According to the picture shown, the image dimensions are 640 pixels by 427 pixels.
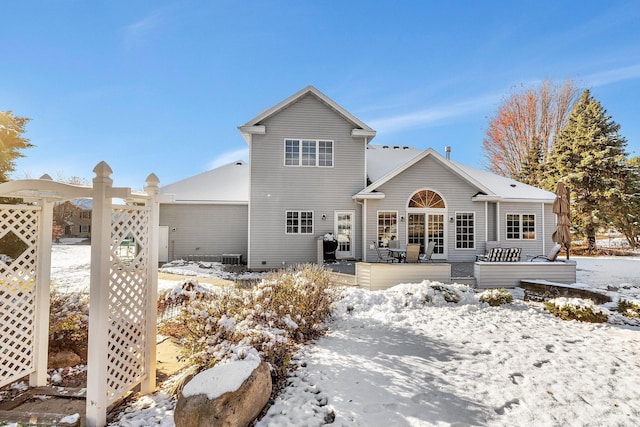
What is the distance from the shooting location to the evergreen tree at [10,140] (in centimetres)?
1505

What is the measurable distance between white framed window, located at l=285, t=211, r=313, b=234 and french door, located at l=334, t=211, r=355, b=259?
1.19 metres

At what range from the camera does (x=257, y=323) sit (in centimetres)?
429

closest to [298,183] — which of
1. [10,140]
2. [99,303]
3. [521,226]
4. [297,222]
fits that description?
[297,222]

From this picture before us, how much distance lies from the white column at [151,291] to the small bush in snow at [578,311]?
24.4 ft

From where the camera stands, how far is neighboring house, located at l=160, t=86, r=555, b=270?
13.1 metres

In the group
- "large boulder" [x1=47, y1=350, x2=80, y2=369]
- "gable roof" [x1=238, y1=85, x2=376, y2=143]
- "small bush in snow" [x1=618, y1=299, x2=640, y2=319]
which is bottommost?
"large boulder" [x1=47, y1=350, x2=80, y2=369]

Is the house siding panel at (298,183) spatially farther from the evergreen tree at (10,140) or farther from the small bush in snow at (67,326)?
the evergreen tree at (10,140)

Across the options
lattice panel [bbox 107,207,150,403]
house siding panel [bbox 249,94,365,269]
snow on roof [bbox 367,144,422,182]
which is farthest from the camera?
snow on roof [bbox 367,144,422,182]

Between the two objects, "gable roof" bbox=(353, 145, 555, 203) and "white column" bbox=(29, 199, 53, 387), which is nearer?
"white column" bbox=(29, 199, 53, 387)

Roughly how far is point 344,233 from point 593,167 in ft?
61.1

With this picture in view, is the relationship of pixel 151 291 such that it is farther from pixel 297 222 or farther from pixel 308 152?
pixel 308 152

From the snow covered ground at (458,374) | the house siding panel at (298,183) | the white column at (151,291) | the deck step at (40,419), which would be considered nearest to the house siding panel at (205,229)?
the house siding panel at (298,183)

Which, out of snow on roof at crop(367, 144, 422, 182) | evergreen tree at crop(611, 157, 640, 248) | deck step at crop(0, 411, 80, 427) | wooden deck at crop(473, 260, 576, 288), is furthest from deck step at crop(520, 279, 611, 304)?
evergreen tree at crop(611, 157, 640, 248)

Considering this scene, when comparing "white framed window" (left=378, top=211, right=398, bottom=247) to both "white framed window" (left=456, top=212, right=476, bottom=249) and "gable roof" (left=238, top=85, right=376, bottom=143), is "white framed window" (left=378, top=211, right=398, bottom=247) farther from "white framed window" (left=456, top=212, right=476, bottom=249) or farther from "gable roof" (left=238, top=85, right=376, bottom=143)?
"gable roof" (left=238, top=85, right=376, bottom=143)
